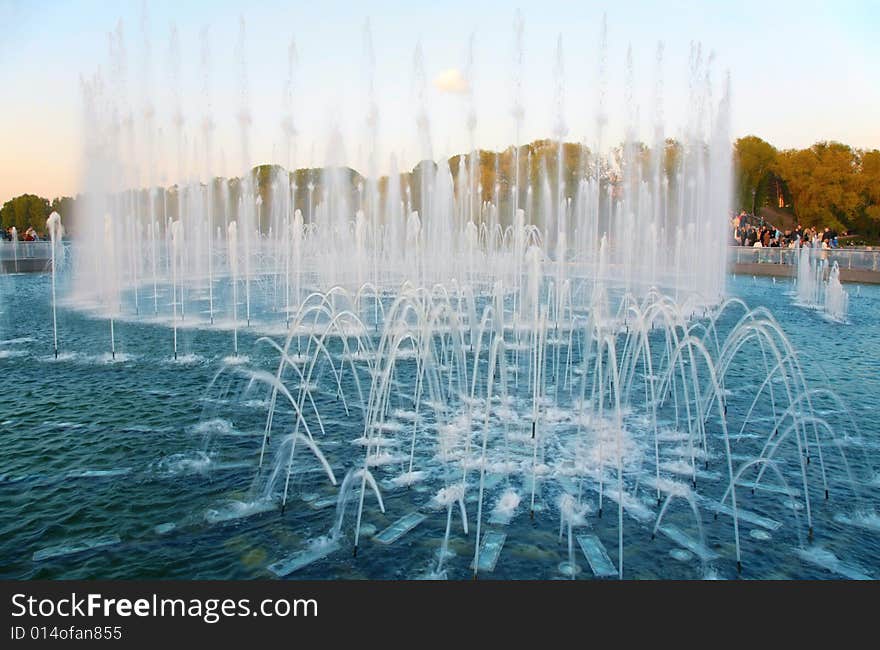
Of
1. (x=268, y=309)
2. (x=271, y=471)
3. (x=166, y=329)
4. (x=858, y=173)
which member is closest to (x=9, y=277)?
(x=268, y=309)

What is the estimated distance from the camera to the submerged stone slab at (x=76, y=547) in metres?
6.41

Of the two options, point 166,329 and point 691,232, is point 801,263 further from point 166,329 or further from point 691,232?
point 166,329

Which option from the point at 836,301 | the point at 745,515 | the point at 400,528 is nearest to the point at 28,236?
the point at 836,301

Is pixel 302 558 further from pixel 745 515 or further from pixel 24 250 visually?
pixel 24 250

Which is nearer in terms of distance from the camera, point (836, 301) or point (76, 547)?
point (76, 547)

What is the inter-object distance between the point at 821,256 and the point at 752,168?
4153 centimetres

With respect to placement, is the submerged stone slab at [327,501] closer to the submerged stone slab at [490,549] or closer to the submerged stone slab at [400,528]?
the submerged stone slab at [400,528]

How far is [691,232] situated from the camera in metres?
31.7

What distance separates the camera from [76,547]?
658 cm

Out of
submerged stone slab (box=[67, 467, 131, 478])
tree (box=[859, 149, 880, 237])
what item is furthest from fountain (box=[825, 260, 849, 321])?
tree (box=[859, 149, 880, 237])

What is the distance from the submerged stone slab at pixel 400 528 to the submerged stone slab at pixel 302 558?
46 cm

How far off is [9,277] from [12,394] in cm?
2956

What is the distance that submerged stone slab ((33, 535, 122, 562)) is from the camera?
21.0 feet

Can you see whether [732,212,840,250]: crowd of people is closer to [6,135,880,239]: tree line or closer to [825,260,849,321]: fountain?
[6,135,880,239]: tree line
